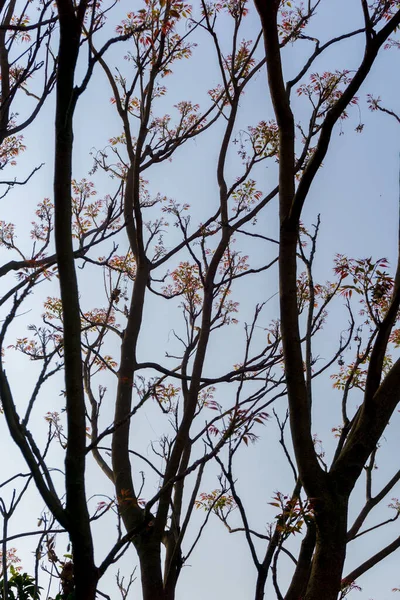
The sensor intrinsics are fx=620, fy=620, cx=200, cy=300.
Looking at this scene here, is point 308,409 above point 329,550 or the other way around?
above

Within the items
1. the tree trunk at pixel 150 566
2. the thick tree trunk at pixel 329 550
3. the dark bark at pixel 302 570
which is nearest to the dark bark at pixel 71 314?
the thick tree trunk at pixel 329 550

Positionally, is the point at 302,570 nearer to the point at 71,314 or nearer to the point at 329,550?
the point at 329,550

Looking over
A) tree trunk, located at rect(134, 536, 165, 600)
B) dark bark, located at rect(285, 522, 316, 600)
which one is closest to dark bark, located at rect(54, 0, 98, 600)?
dark bark, located at rect(285, 522, 316, 600)

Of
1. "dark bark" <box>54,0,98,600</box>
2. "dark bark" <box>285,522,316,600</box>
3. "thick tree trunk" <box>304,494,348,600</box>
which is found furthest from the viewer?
"dark bark" <box>285,522,316,600</box>

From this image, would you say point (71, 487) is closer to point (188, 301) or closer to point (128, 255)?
point (188, 301)

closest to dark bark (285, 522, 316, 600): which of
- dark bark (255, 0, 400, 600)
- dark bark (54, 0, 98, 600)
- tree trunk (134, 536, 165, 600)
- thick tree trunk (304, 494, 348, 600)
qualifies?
dark bark (255, 0, 400, 600)

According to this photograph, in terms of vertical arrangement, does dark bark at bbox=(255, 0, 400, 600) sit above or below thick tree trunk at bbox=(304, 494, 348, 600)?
above

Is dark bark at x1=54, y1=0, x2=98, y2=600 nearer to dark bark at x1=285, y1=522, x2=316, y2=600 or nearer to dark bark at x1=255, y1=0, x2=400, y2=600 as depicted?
dark bark at x1=255, y1=0, x2=400, y2=600

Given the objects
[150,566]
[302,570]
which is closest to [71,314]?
[302,570]

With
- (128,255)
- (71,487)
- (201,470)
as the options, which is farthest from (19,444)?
(128,255)

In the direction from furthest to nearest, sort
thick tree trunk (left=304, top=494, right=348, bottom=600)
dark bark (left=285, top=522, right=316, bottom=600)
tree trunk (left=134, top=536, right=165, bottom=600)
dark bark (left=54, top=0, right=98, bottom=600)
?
tree trunk (left=134, top=536, right=165, bottom=600)
dark bark (left=285, top=522, right=316, bottom=600)
thick tree trunk (left=304, top=494, right=348, bottom=600)
dark bark (left=54, top=0, right=98, bottom=600)

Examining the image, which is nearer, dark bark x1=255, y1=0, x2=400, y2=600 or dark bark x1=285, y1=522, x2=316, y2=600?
dark bark x1=255, y1=0, x2=400, y2=600

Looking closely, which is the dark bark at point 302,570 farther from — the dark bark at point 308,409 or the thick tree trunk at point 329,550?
the thick tree trunk at point 329,550

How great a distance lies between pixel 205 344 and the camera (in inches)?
178
